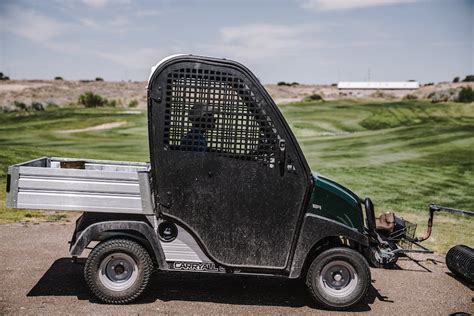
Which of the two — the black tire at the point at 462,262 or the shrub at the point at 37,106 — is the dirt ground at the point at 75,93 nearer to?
the shrub at the point at 37,106

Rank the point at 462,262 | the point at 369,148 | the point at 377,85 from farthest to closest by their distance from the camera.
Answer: the point at 377,85 → the point at 369,148 → the point at 462,262

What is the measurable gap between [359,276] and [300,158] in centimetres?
141

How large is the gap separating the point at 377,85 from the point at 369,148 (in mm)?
93445

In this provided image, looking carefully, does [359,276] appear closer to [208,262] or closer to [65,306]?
[208,262]

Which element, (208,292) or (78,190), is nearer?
(78,190)

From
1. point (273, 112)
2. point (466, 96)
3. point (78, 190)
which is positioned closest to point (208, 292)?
point (78, 190)

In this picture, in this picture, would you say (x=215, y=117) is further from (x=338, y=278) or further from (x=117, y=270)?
(x=338, y=278)

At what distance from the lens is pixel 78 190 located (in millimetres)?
5648

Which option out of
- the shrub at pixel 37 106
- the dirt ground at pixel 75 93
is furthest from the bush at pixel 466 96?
the shrub at pixel 37 106

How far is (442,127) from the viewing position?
94.2 feet

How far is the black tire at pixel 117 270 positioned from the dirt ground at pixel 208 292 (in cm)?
14

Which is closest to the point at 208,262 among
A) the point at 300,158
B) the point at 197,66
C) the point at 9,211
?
the point at 300,158

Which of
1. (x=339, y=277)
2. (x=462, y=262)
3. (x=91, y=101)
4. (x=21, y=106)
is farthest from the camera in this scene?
(x=91, y=101)

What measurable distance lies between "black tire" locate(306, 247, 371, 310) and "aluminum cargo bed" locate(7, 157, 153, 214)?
186cm
